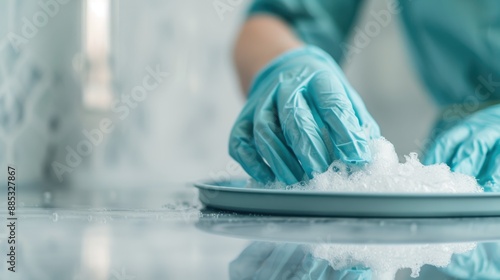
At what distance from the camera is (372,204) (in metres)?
0.54

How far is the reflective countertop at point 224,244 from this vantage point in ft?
1.12

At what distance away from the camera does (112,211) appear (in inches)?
26.4

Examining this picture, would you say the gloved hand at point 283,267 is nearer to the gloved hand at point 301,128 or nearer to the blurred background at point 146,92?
the gloved hand at point 301,128

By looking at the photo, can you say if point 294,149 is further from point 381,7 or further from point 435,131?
point 381,7

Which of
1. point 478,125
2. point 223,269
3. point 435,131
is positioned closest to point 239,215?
point 223,269

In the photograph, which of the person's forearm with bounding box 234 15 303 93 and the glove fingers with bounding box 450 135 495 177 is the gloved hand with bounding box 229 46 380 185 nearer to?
the glove fingers with bounding box 450 135 495 177

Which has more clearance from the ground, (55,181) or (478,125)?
(478,125)

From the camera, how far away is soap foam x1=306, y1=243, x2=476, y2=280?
0.36 metres

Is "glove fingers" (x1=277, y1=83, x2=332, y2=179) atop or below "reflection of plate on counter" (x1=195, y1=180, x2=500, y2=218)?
atop

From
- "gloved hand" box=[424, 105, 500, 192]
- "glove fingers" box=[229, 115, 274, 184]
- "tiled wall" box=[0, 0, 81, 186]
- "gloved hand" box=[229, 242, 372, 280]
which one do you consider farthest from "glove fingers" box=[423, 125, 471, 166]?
"tiled wall" box=[0, 0, 81, 186]

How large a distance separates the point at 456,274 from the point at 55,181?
144 cm

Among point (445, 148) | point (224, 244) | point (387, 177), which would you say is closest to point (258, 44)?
point (445, 148)

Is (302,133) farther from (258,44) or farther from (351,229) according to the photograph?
(258,44)

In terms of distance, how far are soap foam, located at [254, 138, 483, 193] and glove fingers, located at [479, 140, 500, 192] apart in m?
0.07
